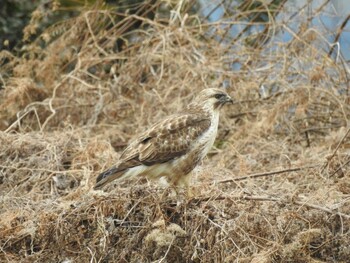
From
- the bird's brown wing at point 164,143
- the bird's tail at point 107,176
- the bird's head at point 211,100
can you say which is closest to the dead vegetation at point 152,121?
the bird's tail at point 107,176

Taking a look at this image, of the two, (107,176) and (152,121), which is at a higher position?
(107,176)

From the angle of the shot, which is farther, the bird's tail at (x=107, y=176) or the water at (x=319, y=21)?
the water at (x=319, y=21)

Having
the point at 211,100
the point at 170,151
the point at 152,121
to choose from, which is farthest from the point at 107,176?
the point at 152,121

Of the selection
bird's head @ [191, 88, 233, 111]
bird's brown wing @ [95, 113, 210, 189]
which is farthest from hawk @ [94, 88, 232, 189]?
bird's head @ [191, 88, 233, 111]

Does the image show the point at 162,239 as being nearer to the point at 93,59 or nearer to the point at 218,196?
the point at 218,196

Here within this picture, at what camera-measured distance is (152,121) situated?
927 centimetres

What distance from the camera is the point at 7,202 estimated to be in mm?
6996

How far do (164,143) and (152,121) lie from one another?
8.40 feet

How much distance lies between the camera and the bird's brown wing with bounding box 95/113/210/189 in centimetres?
662

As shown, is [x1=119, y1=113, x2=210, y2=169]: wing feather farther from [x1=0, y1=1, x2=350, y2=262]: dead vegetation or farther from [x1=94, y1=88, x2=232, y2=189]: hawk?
[x1=0, y1=1, x2=350, y2=262]: dead vegetation

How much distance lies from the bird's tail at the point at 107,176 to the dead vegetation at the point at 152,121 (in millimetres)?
118

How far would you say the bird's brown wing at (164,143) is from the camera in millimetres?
6621

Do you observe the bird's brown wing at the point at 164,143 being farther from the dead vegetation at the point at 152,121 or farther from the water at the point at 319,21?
the water at the point at 319,21

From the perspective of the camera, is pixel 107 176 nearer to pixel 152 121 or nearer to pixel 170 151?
pixel 170 151
